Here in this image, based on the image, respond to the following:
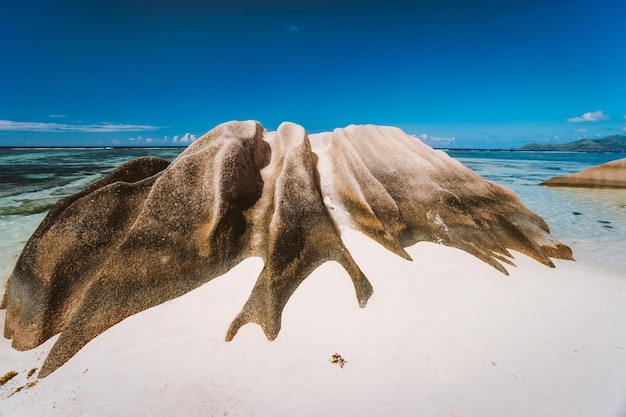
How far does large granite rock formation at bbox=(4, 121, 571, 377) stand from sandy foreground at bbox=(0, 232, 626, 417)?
0.19 meters

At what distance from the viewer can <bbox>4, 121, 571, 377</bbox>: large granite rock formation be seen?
11.3 feet

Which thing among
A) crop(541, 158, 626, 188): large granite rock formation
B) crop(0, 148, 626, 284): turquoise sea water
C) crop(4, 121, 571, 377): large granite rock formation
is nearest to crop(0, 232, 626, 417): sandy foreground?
crop(4, 121, 571, 377): large granite rock formation

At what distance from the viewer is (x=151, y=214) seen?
12.9 ft

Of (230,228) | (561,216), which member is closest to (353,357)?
(230,228)

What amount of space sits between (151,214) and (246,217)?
1166 mm

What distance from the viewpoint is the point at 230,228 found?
4121 millimetres

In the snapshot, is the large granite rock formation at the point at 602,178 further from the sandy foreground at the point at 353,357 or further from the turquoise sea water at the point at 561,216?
the sandy foreground at the point at 353,357

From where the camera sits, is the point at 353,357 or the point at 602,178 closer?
the point at 353,357

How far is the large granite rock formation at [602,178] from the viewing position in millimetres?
15961

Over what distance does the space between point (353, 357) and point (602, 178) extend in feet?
64.3

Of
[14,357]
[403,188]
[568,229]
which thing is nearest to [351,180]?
[403,188]

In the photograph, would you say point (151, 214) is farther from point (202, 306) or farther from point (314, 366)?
point (314, 366)

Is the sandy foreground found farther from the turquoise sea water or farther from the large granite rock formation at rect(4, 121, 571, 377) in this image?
the turquoise sea water

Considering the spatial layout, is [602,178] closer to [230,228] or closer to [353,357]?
[353,357]
